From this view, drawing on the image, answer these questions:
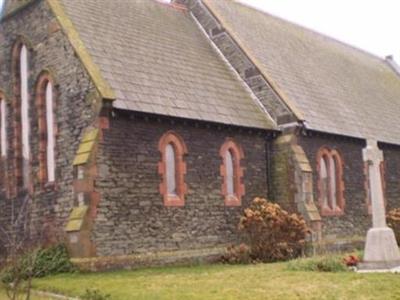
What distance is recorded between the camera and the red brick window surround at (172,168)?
1892 centimetres

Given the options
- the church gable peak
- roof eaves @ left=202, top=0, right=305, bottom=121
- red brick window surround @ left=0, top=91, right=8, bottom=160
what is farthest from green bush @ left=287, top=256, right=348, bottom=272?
the church gable peak

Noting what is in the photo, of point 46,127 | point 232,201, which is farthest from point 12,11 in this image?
point 232,201

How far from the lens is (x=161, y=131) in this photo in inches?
750

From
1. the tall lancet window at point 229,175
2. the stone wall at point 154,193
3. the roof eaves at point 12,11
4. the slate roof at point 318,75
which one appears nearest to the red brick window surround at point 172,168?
the stone wall at point 154,193

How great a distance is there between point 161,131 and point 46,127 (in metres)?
3.75

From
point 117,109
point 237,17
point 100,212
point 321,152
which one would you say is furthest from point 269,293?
point 237,17

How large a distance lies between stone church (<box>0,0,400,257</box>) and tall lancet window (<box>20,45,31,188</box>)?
0.06 meters

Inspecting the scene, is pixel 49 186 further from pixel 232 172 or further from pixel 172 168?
pixel 232 172

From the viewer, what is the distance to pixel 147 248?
710 inches

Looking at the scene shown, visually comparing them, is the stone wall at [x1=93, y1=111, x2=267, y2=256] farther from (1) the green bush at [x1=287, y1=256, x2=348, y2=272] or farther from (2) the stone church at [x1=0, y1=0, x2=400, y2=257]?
(1) the green bush at [x1=287, y1=256, x2=348, y2=272]

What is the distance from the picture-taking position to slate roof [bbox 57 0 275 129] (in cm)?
1909

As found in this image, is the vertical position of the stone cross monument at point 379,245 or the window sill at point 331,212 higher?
the window sill at point 331,212

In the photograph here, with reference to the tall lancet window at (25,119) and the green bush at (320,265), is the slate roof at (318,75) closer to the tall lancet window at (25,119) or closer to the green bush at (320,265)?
the green bush at (320,265)

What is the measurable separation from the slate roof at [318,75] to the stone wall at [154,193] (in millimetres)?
4715
